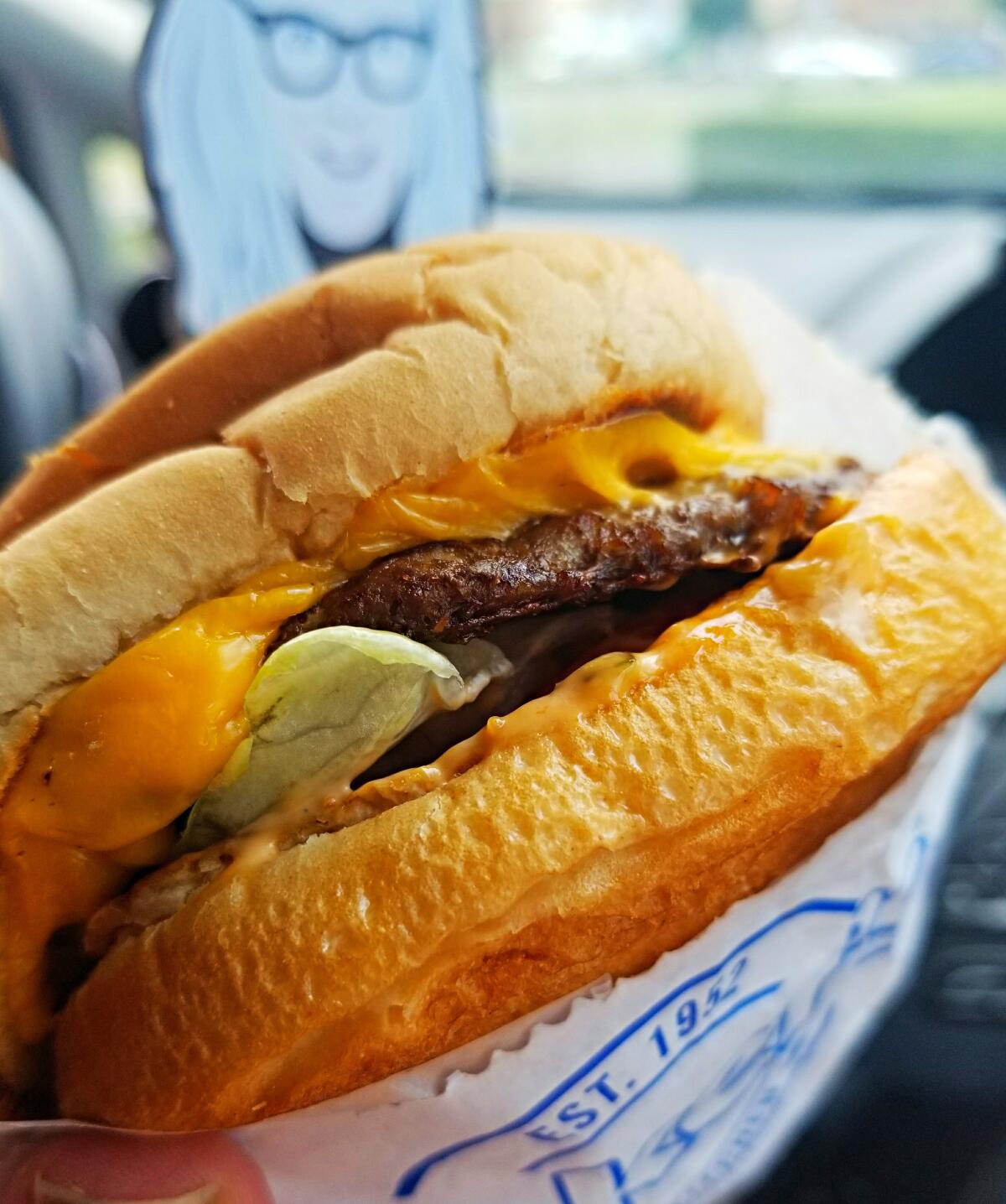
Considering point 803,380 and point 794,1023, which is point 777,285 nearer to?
point 803,380

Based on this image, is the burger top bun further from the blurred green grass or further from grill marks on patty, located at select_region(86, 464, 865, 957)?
the blurred green grass

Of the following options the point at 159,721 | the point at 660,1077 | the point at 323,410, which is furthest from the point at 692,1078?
the point at 323,410

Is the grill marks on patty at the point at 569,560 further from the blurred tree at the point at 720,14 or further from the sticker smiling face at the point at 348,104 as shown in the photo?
the blurred tree at the point at 720,14

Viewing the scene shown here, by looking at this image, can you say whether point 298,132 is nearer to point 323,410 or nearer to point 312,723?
point 323,410

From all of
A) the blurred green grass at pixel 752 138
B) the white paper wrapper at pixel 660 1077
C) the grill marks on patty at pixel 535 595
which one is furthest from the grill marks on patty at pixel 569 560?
the blurred green grass at pixel 752 138

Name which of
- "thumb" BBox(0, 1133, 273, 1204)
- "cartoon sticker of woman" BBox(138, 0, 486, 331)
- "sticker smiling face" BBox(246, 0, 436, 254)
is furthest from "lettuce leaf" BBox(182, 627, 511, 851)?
"sticker smiling face" BBox(246, 0, 436, 254)

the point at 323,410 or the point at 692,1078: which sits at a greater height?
the point at 323,410

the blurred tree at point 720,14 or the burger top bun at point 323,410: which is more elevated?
the blurred tree at point 720,14
